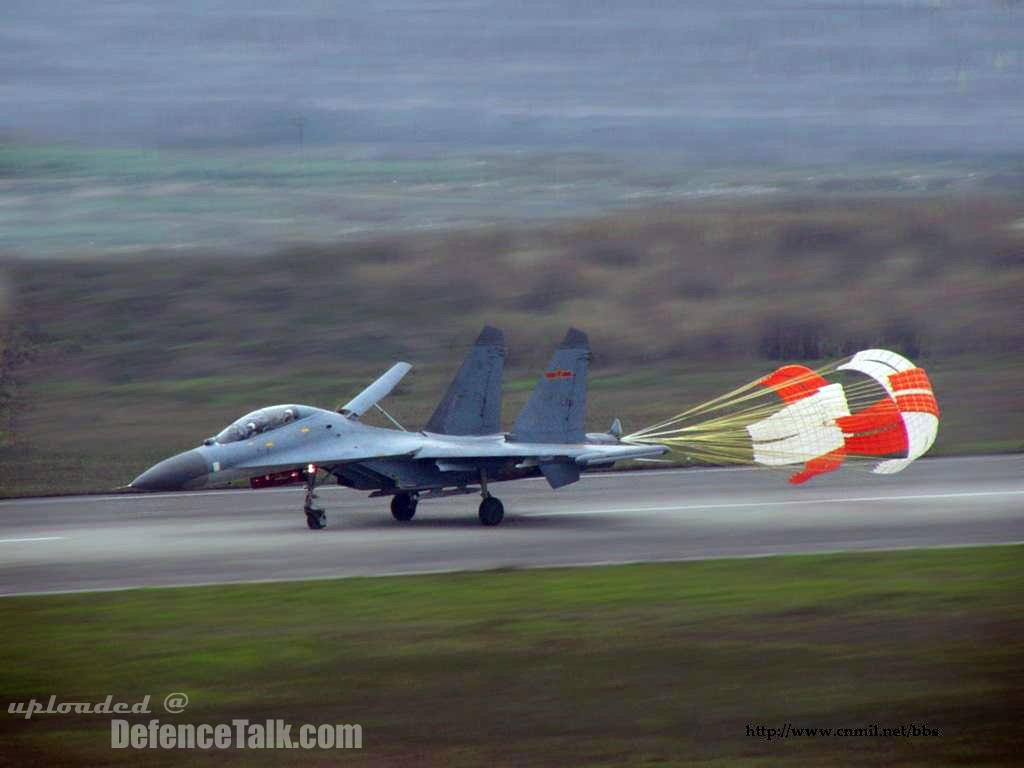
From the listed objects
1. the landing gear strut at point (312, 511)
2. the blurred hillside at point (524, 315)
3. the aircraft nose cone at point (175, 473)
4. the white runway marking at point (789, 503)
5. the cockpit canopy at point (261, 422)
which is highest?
the blurred hillside at point (524, 315)

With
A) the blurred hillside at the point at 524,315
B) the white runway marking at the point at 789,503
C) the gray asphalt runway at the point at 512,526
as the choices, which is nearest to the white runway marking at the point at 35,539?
the gray asphalt runway at the point at 512,526

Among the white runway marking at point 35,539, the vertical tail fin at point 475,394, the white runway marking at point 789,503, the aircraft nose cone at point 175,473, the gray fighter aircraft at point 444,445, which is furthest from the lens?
the white runway marking at point 789,503

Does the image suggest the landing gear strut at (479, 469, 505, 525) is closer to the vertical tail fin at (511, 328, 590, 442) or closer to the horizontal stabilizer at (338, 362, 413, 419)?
the vertical tail fin at (511, 328, 590, 442)

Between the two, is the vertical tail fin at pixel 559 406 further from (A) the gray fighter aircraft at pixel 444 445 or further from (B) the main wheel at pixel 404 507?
(B) the main wheel at pixel 404 507

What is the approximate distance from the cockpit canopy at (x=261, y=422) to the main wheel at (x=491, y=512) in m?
3.62

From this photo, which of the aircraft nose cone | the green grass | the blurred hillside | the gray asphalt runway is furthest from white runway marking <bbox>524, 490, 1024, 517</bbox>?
the green grass

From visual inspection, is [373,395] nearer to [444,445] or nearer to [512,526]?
[444,445]

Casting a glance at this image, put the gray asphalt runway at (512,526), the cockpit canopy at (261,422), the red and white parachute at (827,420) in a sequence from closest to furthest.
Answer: the gray asphalt runway at (512,526), the cockpit canopy at (261,422), the red and white parachute at (827,420)

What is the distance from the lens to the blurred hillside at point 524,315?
24391 mm

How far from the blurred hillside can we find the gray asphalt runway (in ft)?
6.65

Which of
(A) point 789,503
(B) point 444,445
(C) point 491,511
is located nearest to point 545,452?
(C) point 491,511

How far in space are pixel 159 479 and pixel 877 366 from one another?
42.8 feet

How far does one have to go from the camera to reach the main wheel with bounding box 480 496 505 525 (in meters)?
24.8

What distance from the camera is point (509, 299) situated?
28.4m
